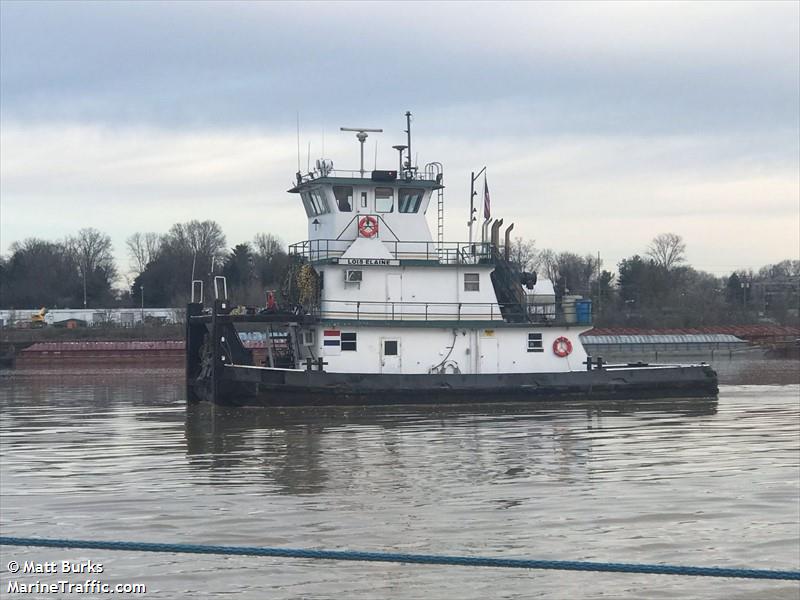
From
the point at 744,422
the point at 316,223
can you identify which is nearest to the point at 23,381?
the point at 316,223

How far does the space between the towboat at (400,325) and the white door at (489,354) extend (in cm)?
3

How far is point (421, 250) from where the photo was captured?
92.3ft

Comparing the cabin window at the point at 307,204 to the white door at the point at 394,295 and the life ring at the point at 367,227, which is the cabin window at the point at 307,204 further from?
the white door at the point at 394,295

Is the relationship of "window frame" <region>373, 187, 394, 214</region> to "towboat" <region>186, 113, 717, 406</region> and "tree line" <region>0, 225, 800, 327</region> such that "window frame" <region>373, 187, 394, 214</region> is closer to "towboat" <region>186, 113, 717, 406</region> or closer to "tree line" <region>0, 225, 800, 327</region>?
"towboat" <region>186, 113, 717, 406</region>

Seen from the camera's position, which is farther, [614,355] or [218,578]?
[614,355]

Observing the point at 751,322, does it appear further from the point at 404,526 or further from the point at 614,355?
the point at 404,526

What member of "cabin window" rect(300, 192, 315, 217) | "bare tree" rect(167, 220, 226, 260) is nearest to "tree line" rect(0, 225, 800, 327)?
"bare tree" rect(167, 220, 226, 260)

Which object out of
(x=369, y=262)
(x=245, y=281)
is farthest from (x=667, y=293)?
(x=369, y=262)

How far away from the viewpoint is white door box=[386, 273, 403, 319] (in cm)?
2722

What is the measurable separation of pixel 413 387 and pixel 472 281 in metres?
3.45

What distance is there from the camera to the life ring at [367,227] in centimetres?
2748

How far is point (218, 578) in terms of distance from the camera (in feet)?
35.2

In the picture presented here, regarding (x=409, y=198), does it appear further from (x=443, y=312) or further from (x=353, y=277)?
(x=443, y=312)

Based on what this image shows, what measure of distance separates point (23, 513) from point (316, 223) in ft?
52.9
